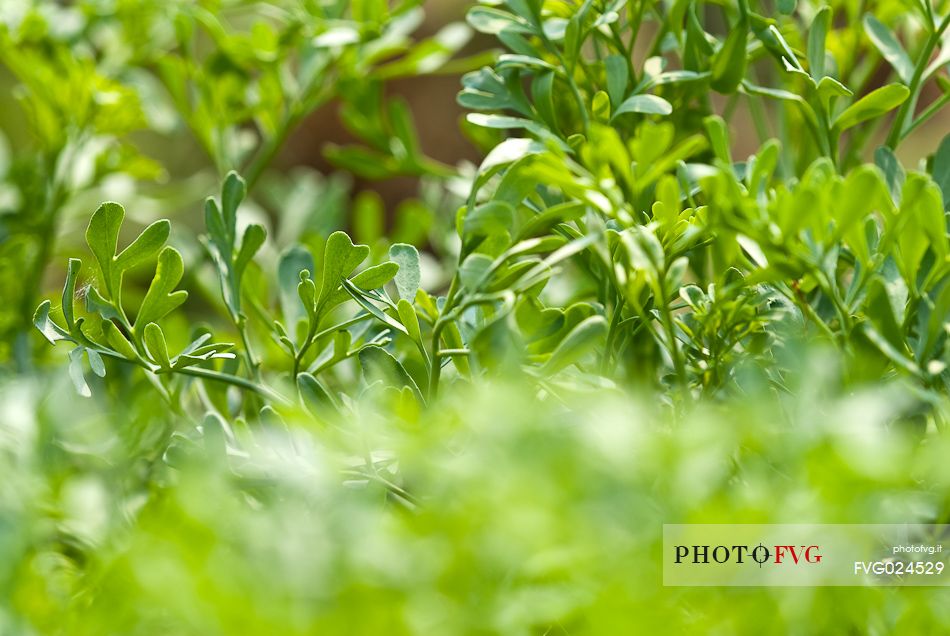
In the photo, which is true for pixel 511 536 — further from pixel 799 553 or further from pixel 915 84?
pixel 915 84

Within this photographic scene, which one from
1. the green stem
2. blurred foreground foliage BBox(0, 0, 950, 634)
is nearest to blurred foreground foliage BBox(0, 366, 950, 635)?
blurred foreground foliage BBox(0, 0, 950, 634)

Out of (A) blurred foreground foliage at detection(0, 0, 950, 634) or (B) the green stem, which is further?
(B) the green stem

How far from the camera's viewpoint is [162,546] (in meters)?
0.21

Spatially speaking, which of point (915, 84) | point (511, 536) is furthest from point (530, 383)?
point (915, 84)

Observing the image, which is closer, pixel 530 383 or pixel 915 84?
pixel 530 383

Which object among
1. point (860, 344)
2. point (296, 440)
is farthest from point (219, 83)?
point (860, 344)

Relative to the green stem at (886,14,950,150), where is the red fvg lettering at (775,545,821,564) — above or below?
below

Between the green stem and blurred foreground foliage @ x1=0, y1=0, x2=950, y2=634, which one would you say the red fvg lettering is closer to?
blurred foreground foliage @ x1=0, y1=0, x2=950, y2=634

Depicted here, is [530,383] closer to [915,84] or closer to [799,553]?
[799,553]

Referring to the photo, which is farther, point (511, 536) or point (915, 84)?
point (915, 84)

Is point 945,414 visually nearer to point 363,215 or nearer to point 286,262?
point 286,262

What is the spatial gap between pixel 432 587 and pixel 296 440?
0.46 feet

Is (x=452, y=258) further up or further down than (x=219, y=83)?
further down

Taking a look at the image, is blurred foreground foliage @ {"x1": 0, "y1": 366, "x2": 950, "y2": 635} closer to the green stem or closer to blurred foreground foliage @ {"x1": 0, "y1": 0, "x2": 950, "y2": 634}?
blurred foreground foliage @ {"x1": 0, "y1": 0, "x2": 950, "y2": 634}
